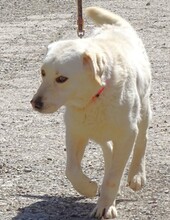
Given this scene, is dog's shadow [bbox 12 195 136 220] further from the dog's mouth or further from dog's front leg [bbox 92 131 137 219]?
the dog's mouth

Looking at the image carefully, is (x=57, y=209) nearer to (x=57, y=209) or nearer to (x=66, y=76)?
(x=57, y=209)

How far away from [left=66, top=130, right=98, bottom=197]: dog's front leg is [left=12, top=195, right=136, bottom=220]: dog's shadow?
0.22 m

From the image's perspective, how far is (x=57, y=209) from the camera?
5.67 meters

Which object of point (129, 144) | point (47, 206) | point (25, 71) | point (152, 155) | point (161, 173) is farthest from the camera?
point (25, 71)

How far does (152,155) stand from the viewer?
22.5ft

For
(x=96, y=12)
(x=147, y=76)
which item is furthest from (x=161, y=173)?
(x=96, y=12)

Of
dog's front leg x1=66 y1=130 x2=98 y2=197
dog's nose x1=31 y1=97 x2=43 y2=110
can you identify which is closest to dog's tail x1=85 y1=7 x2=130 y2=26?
dog's front leg x1=66 y1=130 x2=98 y2=197

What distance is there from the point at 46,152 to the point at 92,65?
2.24 m

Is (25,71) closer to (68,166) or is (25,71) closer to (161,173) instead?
(161,173)

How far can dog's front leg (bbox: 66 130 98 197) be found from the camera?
536 centimetres

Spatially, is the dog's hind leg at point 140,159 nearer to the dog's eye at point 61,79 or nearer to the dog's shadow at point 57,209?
the dog's shadow at point 57,209

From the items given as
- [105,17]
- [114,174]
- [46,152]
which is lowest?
[46,152]

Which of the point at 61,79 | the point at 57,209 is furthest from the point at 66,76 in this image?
the point at 57,209

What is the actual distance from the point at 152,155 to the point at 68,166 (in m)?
1.58
